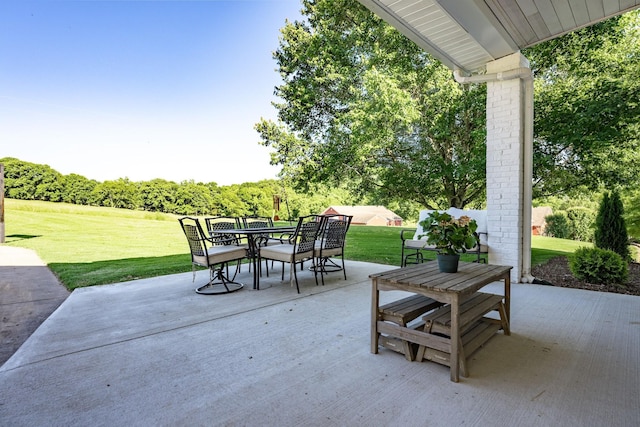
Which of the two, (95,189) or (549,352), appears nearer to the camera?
(549,352)

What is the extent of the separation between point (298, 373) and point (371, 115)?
20.2 ft

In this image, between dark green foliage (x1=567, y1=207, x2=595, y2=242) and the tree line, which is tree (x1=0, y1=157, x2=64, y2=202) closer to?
the tree line

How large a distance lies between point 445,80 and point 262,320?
271 inches

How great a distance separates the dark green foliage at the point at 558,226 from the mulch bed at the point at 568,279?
5363 millimetres

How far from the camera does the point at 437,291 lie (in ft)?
5.99

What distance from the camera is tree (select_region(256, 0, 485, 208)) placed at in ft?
23.0

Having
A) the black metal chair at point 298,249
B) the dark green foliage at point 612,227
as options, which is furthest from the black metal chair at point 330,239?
the dark green foliage at point 612,227

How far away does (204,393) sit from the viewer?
5.32 feet

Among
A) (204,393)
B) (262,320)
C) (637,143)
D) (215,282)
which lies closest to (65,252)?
(215,282)

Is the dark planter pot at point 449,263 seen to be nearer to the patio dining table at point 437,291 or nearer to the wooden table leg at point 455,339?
the patio dining table at point 437,291

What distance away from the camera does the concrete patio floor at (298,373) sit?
4.71 ft

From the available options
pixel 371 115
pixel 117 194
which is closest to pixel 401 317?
pixel 371 115

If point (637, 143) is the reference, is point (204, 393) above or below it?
below

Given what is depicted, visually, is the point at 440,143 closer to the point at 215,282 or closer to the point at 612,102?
the point at 612,102
